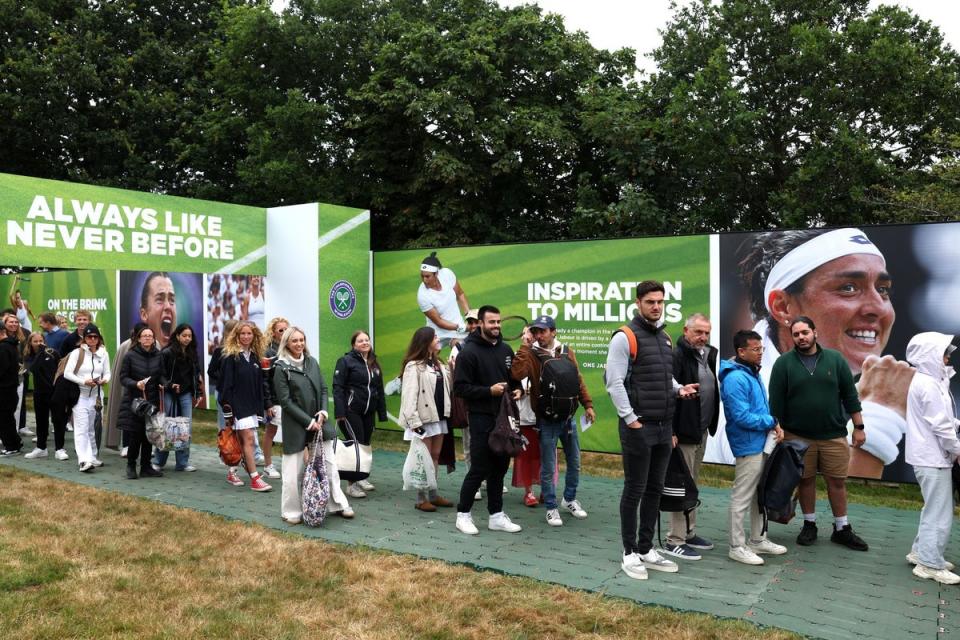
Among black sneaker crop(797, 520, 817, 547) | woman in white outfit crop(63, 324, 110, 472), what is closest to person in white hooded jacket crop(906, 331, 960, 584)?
black sneaker crop(797, 520, 817, 547)

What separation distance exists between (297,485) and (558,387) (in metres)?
2.28

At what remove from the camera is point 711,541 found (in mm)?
5762

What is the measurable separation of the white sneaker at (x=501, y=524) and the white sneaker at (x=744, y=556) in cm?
157

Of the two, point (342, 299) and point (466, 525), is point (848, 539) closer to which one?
point (466, 525)

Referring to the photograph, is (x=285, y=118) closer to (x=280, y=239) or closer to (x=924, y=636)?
(x=280, y=239)

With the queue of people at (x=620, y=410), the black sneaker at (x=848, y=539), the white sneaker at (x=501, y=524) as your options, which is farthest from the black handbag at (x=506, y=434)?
the black sneaker at (x=848, y=539)

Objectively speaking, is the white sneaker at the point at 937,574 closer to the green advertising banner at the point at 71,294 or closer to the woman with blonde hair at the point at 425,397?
the woman with blonde hair at the point at 425,397

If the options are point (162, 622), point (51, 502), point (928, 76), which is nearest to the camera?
point (162, 622)

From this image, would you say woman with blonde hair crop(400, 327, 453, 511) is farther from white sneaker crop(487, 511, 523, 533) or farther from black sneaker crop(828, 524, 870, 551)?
black sneaker crop(828, 524, 870, 551)

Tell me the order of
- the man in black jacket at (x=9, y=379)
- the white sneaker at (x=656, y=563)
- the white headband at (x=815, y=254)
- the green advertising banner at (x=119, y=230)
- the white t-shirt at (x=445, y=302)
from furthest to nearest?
the white t-shirt at (x=445, y=302)
the man in black jacket at (x=9, y=379)
the green advertising banner at (x=119, y=230)
the white headband at (x=815, y=254)
the white sneaker at (x=656, y=563)

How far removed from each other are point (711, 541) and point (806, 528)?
68 cm

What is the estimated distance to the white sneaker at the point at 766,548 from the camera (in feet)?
17.8

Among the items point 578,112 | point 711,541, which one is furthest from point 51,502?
point 578,112

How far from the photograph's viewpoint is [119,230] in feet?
29.6
